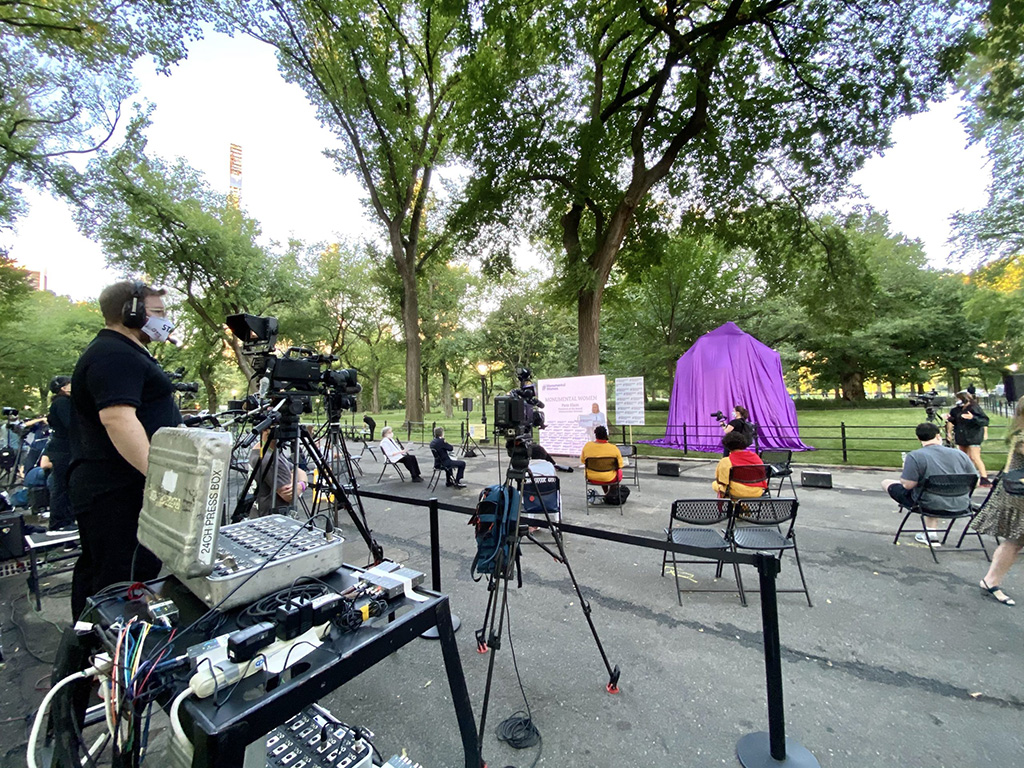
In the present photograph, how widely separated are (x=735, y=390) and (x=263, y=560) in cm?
1464

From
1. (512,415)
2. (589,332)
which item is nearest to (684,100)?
(589,332)

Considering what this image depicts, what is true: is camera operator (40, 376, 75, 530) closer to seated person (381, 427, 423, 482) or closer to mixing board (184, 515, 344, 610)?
mixing board (184, 515, 344, 610)

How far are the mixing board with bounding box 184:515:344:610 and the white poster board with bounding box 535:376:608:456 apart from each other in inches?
387

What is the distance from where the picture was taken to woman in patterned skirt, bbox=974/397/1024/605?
11.9ft

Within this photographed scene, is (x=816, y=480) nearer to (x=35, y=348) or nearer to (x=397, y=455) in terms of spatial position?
(x=397, y=455)

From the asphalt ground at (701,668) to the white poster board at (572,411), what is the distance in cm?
680

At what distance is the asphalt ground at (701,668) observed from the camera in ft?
7.27

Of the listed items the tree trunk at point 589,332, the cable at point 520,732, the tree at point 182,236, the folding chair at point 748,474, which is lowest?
the cable at point 520,732

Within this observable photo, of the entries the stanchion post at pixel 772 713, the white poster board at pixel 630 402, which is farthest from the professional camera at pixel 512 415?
the white poster board at pixel 630 402

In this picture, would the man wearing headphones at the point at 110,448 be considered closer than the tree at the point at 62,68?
Yes

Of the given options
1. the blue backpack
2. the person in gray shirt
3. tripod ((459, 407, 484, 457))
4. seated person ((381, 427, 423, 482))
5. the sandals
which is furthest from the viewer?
tripod ((459, 407, 484, 457))

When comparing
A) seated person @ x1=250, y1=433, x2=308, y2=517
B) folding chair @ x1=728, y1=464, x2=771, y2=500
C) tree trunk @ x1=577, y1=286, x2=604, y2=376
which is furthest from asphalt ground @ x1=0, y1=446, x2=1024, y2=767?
tree trunk @ x1=577, y1=286, x2=604, y2=376

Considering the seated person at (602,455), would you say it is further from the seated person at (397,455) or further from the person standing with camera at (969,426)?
the person standing with camera at (969,426)

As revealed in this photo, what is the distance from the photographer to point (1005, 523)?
3703 millimetres
